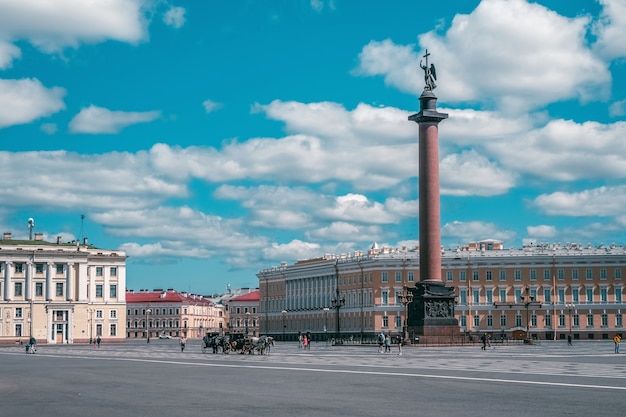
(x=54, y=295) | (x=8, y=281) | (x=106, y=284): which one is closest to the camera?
(x=8, y=281)

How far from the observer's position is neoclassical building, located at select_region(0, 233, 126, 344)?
117750mm

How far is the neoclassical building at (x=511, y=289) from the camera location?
11706 cm

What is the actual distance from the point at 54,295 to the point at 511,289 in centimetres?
5658

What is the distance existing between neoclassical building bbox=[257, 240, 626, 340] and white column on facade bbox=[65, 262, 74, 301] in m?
33.0

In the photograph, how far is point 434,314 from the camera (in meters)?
68.8

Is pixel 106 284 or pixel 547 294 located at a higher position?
pixel 106 284

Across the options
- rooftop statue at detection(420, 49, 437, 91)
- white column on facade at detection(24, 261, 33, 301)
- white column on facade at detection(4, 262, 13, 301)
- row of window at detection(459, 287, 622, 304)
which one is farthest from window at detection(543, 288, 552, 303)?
white column on facade at detection(4, 262, 13, 301)

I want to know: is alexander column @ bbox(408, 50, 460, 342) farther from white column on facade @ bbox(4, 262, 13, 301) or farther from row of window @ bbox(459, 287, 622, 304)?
white column on facade @ bbox(4, 262, 13, 301)

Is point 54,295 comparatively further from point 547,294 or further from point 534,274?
point 547,294

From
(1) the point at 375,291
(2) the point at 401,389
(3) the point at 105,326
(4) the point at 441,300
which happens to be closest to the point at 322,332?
(1) the point at 375,291

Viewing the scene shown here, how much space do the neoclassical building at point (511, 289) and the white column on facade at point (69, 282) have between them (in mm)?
33004

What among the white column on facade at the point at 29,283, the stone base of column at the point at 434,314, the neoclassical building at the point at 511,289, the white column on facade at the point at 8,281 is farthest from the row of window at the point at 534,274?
the white column on facade at the point at 8,281

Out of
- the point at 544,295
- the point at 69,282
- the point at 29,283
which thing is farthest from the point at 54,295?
the point at 544,295

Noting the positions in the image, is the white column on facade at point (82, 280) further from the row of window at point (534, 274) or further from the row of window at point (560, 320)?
the row of window at point (560, 320)
